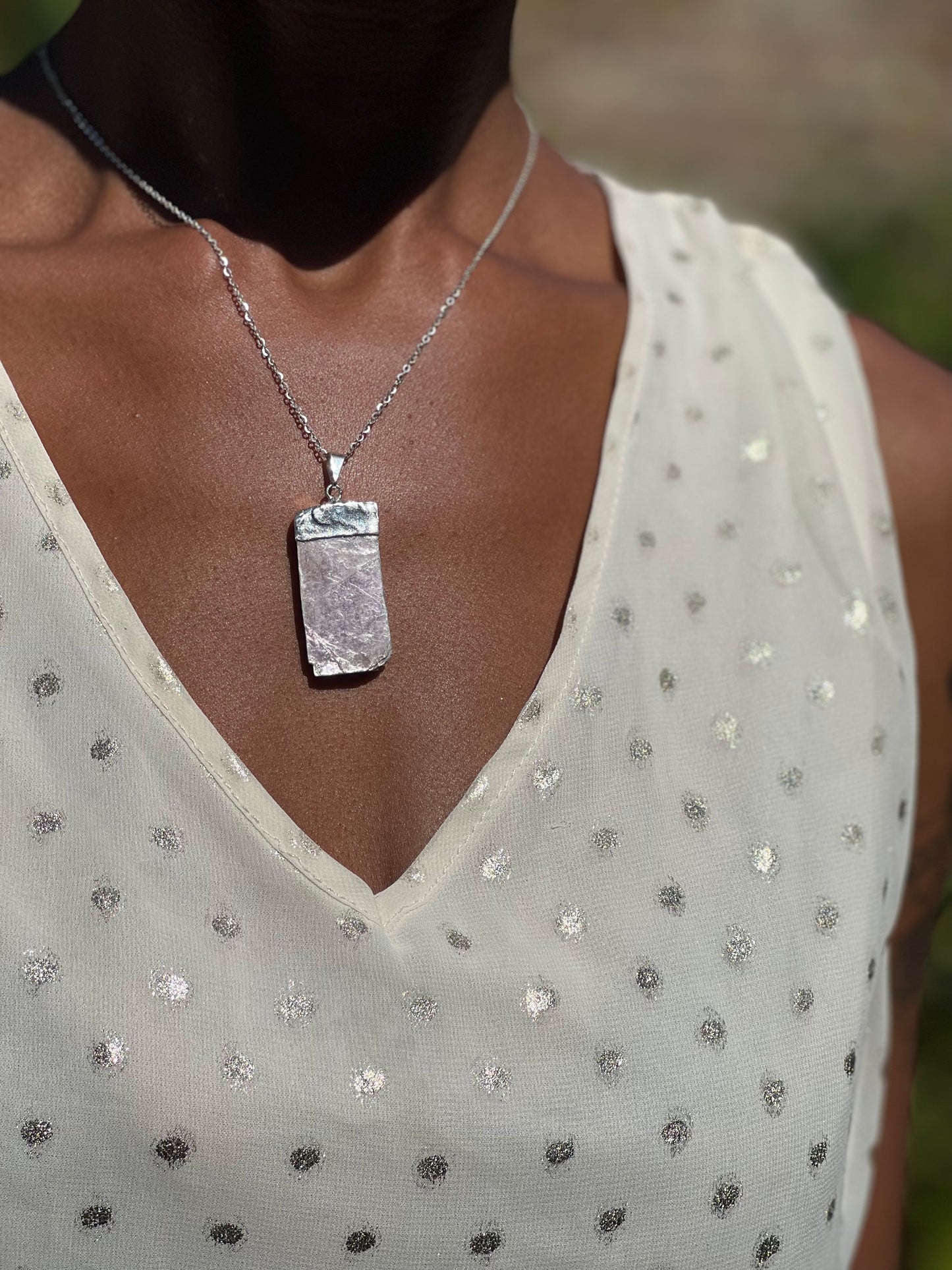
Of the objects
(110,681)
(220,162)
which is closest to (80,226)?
(220,162)

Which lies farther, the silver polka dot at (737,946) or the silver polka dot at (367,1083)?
the silver polka dot at (737,946)

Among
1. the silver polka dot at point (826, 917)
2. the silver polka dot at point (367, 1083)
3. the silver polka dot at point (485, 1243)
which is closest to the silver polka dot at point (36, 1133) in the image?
the silver polka dot at point (367, 1083)

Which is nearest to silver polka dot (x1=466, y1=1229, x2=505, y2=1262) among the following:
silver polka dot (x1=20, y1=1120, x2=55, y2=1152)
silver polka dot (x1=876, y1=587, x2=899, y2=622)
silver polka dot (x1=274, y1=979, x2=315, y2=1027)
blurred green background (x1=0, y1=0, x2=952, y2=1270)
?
silver polka dot (x1=274, y1=979, x2=315, y2=1027)

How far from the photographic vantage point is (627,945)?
3.58ft

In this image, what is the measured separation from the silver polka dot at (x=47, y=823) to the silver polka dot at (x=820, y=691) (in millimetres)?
675

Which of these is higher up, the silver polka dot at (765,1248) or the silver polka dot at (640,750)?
the silver polka dot at (640,750)

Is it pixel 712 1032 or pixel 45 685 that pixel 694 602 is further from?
pixel 45 685

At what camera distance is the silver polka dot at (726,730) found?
1.19m

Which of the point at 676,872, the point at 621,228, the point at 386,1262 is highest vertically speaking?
the point at 621,228

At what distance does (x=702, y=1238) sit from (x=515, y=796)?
1.28 ft

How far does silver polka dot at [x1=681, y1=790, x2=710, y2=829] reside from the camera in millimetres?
1146

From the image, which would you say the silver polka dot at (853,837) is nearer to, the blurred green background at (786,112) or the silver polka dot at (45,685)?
the silver polka dot at (45,685)

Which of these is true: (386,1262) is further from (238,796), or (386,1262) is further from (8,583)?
(8,583)

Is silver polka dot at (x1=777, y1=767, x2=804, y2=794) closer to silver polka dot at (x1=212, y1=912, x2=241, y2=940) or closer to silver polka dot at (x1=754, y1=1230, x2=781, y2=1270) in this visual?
silver polka dot at (x1=754, y1=1230, x2=781, y2=1270)
